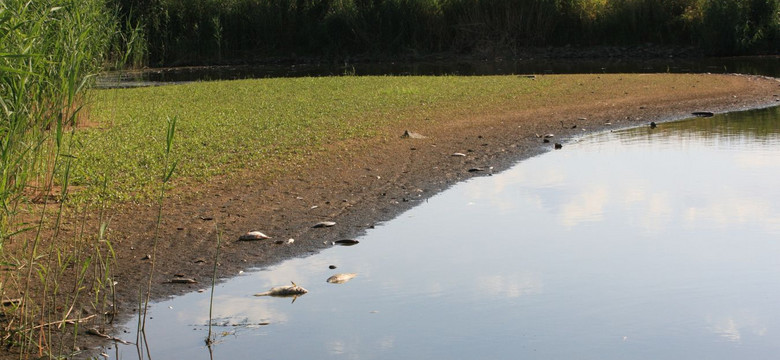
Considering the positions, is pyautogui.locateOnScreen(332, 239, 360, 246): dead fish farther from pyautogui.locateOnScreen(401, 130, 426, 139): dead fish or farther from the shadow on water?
the shadow on water

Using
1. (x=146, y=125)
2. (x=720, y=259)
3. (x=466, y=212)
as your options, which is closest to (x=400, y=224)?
(x=466, y=212)

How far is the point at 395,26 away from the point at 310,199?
27.9m

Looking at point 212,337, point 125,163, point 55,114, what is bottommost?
point 212,337

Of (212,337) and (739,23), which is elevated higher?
(739,23)

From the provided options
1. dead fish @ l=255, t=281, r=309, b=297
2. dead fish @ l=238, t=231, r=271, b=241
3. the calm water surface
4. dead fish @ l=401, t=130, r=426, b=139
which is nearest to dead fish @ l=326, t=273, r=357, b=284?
the calm water surface

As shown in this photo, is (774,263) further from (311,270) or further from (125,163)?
(125,163)

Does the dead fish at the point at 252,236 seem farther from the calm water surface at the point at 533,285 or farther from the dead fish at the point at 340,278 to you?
the dead fish at the point at 340,278

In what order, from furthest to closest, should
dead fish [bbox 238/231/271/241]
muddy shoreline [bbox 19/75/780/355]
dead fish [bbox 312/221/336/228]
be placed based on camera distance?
1. dead fish [bbox 312/221/336/228]
2. dead fish [bbox 238/231/271/241]
3. muddy shoreline [bbox 19/75/780/355]

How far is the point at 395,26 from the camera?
3625cm

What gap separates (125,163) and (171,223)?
2307mm

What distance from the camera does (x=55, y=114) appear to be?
5.88 metres

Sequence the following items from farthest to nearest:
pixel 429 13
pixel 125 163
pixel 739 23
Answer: pixel 429 13, pixel 739 23, pixel 125 163

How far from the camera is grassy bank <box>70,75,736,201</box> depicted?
10055mm

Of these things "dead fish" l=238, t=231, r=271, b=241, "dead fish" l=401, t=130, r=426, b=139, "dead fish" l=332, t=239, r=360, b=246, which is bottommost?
"dead fish" l=332, t=239, r=360, b=246
